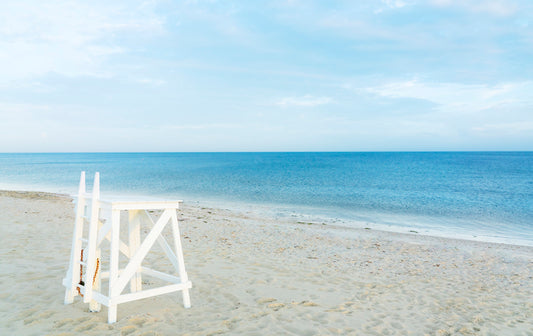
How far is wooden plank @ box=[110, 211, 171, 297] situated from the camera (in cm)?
422

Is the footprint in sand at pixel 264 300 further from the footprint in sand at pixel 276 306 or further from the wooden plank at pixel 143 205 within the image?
the wooden plank at pixel 143 205

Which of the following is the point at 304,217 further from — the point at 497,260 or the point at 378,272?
the point at 378,272

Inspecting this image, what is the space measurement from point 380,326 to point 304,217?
56.3 feet

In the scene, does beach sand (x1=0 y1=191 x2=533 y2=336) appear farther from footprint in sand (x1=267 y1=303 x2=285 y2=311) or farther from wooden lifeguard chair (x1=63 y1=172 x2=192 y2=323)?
wooden lifeguard chair (x1=63 y1=172 x2=192 y2=323)

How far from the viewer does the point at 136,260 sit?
4.41 meters

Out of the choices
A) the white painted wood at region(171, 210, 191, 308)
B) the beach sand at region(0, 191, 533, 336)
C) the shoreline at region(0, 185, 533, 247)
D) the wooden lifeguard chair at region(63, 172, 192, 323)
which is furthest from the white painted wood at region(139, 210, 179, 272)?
the shoreline at region(0, 185, 533, 247)

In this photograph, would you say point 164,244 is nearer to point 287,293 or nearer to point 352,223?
point 287,293

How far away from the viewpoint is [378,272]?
26.4 feet

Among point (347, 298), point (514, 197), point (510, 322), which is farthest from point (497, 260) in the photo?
point (514, 197)

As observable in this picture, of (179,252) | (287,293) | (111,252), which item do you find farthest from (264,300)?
(111,252)

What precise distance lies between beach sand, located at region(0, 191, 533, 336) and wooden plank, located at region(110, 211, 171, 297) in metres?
0.50

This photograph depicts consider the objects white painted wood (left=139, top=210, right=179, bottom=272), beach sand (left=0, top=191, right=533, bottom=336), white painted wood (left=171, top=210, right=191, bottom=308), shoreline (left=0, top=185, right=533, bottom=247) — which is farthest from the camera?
shoreline (left=0, top=185, right=533, bottom=247)

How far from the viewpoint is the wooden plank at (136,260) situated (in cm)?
422

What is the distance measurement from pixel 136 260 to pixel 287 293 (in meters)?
2.77
